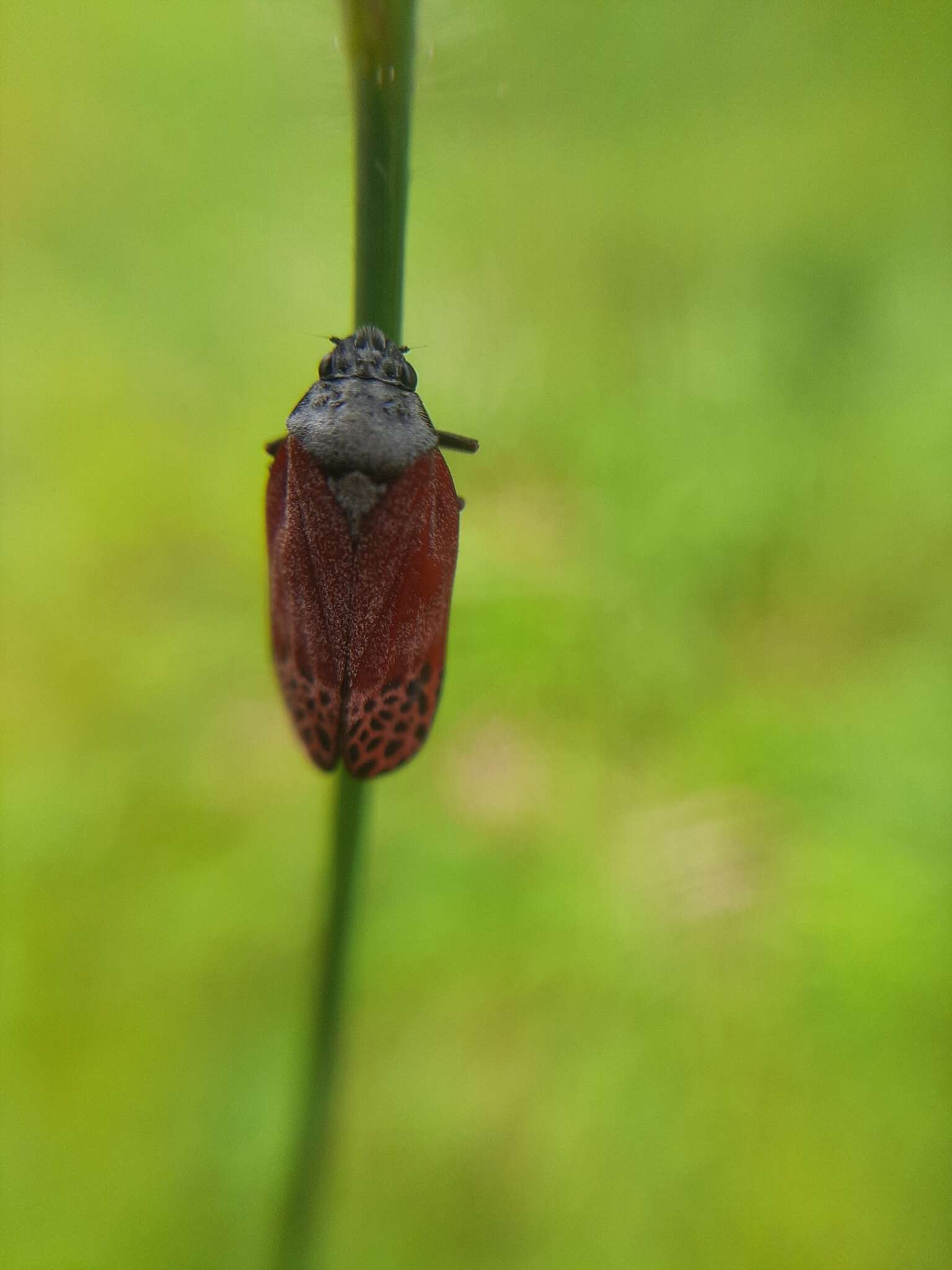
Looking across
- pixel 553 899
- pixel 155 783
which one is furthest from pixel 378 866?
pixel 155 783

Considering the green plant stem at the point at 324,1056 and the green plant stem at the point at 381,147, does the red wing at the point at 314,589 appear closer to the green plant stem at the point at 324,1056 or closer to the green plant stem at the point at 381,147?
the green plant stem at the point at 324,1056

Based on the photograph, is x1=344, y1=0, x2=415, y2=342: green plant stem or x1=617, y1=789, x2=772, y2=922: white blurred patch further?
x1=617, y1=789, x2=772, y2=922: white blurred patch

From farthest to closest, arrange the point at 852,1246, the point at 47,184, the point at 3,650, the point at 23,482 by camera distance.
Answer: the point at 47,184, the point at 23,482, the point at 3,650, the point at 852,1246

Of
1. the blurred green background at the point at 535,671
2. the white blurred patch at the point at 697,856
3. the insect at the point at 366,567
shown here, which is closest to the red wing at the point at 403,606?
the insect at the point at 366,567

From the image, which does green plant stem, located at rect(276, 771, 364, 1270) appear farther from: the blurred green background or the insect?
the blurred green background

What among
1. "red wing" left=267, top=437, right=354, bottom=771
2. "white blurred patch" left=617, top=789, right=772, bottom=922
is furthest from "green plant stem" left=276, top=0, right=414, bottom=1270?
"white blurred patch" left=617, top=789, right=772, bottom=922

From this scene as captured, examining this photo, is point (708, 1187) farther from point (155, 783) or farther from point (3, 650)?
point (3, 650)

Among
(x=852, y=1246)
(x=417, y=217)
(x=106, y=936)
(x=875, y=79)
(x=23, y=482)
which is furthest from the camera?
(x=875, y=79)

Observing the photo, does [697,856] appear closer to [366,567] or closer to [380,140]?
[366,567]
